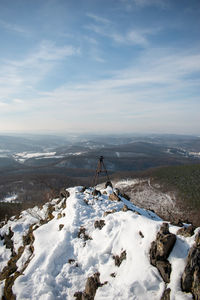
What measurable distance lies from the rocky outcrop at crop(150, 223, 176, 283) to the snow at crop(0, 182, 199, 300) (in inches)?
9.9

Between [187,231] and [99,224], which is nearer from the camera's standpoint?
[187,231]

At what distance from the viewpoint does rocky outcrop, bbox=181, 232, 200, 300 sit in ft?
26.4

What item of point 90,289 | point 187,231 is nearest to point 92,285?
point 90,289

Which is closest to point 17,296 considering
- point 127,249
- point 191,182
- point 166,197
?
point 127,249

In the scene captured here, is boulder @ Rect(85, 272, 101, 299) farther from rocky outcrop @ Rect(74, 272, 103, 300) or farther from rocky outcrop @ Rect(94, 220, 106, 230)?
rocky outcrop @ Rect(94, 220, 106, 230)

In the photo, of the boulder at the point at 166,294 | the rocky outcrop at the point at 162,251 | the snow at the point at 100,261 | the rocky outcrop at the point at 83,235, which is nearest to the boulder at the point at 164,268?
the rocky outcrop at the point at 162,251

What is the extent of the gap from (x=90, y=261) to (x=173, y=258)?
5291 mm

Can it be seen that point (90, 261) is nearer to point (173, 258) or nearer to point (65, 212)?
point (173, 258)

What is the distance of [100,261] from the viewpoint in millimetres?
11516

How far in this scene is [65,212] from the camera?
18031 millimetres

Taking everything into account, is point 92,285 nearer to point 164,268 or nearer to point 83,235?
point 83,235

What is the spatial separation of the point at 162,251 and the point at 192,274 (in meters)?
1.64

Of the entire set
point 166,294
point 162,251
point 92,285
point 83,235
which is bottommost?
point 92,285

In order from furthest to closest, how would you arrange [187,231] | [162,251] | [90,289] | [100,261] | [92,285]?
[100,261] → [187,231] → [92,285] → [90,289] → [162,251]
